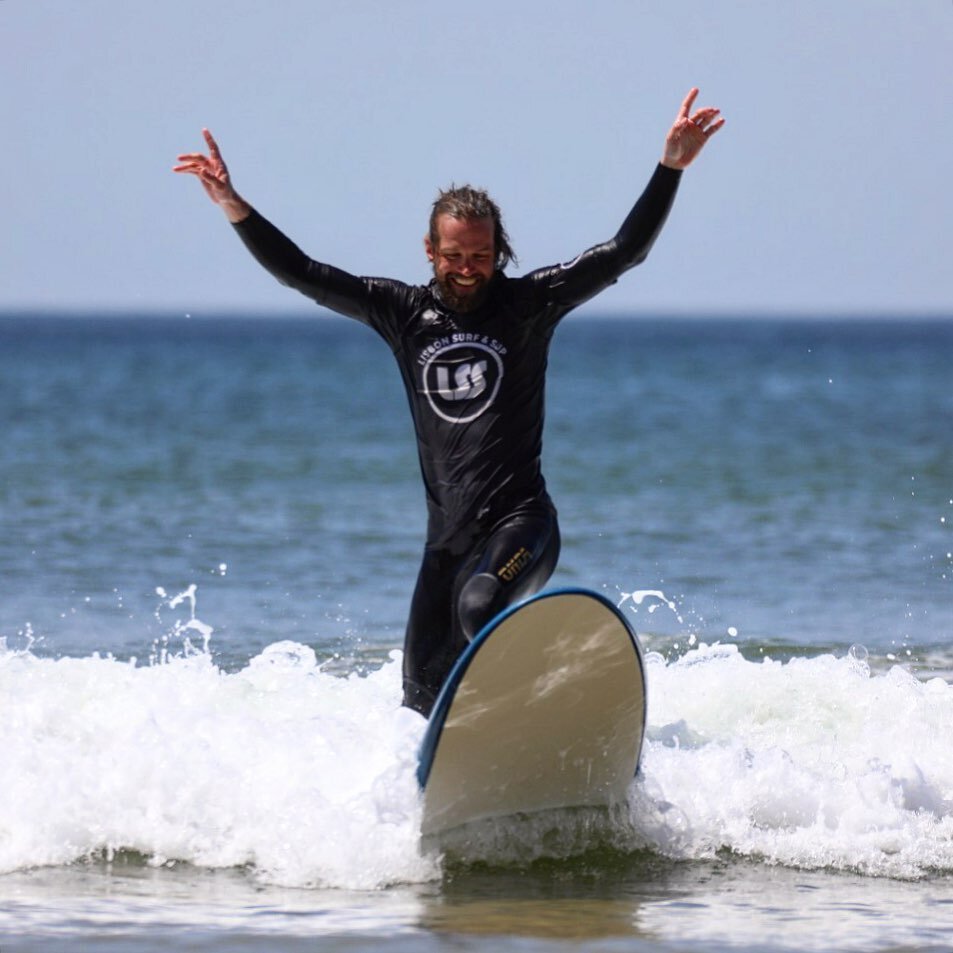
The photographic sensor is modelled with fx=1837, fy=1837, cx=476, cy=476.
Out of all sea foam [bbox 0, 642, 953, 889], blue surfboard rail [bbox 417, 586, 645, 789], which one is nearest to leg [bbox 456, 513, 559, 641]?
blue surfboard rail [bbox 417, 586, 645, 789]

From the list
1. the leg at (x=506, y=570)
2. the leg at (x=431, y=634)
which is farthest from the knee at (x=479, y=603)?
the leg at (x=431, y=634)

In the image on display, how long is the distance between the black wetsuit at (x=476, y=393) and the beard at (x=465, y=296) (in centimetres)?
2

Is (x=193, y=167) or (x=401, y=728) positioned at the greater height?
(x=193, y=167)

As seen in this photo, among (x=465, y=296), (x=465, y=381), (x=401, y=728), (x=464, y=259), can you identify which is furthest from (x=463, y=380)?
(x=401, y=728)

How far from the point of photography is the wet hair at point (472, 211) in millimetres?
6016

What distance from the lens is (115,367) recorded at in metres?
64.1

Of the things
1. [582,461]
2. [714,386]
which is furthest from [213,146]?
[714,386]

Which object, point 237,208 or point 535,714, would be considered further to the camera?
point 237,208

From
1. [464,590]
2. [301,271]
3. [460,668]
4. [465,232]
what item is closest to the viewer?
[460,668]

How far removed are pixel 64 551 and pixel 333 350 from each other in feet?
260

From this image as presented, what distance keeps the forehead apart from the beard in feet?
0.40

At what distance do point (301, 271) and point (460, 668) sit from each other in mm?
1489

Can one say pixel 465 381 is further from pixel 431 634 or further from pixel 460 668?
pixel 460 668

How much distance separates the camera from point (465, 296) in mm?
6066
